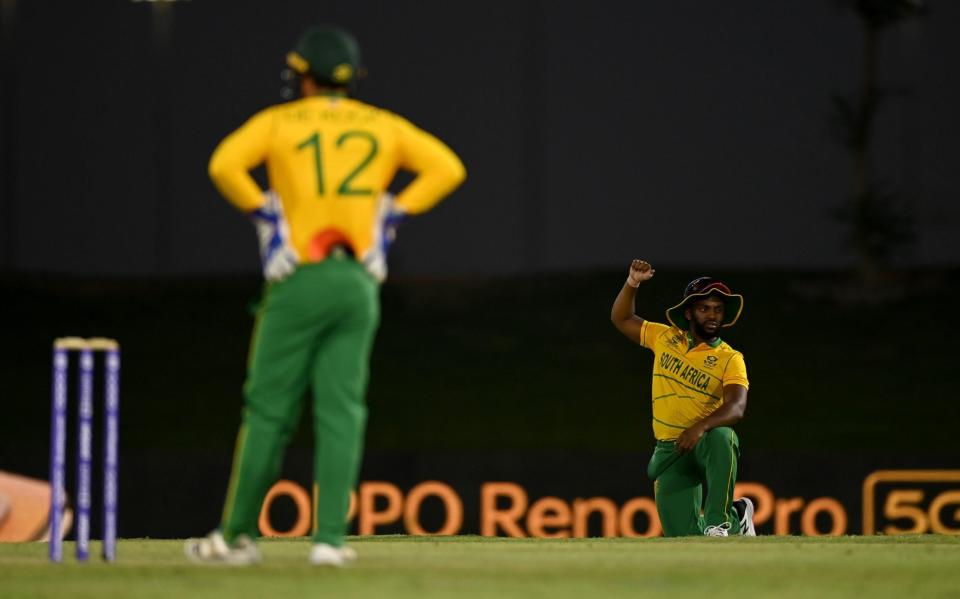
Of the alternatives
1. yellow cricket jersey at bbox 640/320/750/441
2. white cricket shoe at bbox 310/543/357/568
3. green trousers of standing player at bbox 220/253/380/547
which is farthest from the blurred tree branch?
white cricket shoe at bbox 310/543/357/568

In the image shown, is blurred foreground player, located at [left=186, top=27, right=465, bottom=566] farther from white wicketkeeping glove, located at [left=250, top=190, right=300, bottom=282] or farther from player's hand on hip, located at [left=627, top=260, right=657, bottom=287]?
player's hand on hip, located at [left=627, top=260, right=657, bottom=287]

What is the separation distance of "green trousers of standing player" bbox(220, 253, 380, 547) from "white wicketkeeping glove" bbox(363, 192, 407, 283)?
0.04 metres

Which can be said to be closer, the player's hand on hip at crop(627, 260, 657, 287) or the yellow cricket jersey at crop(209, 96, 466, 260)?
the yellow cricket jersey at crop(209, 96, 466, 260)

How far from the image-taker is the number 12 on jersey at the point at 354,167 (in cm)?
518

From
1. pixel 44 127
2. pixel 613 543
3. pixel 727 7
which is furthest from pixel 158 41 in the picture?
pixel 613 543

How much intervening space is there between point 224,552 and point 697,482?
360cm

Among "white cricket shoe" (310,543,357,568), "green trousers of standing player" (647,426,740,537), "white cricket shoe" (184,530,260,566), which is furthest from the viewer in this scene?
"green trousers of standing player" (647,426,740,537)

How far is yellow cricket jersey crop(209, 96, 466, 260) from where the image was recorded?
5.18 m

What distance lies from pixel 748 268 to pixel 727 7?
302 centimetres

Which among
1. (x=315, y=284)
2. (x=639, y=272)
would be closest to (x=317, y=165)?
(x=315, y=284)

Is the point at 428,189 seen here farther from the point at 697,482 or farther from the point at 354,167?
the point at 697,482

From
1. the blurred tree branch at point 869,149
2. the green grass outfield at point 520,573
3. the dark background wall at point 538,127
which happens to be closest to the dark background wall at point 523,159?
the dark background wall at point 538,127

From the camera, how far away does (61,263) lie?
20.3 metres

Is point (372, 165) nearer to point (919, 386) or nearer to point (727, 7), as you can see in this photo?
point (919, 386)
